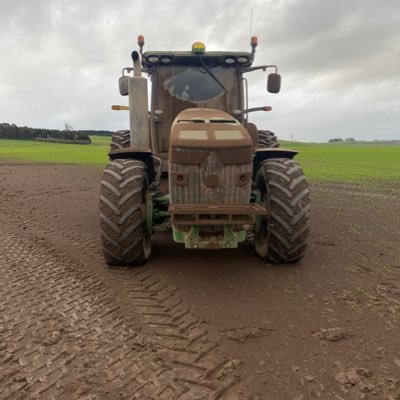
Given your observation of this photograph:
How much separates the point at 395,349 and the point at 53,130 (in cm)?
6150

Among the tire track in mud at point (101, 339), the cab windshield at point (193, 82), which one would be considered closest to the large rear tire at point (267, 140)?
the cab windshield at point (193, 82)

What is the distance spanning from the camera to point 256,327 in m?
3.25

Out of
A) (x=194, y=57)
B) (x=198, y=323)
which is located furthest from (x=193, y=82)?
(x=198, y=323)

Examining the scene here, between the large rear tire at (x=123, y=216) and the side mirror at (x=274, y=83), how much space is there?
2607mm

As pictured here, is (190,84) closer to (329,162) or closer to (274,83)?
(274,83)

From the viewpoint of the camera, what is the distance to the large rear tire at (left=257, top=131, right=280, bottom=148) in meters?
7.20

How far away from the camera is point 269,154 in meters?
5.10

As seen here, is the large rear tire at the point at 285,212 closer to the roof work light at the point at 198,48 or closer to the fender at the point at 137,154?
the fender at the point at 137,154

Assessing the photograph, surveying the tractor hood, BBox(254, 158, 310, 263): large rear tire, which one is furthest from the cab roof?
BBox(254, 158, 310, 263): large rear tire

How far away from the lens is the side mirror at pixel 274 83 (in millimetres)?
6008

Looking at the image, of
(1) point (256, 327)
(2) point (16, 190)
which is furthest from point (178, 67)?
(2) point (16, 190)

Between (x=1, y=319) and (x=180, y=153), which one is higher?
(x=180, y=153)

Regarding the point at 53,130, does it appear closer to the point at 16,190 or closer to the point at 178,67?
the point at 16,190

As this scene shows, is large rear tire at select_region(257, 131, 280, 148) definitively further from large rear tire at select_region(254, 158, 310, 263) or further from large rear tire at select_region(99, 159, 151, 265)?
large rear tire at select_region(99, 159, 151, 265)
